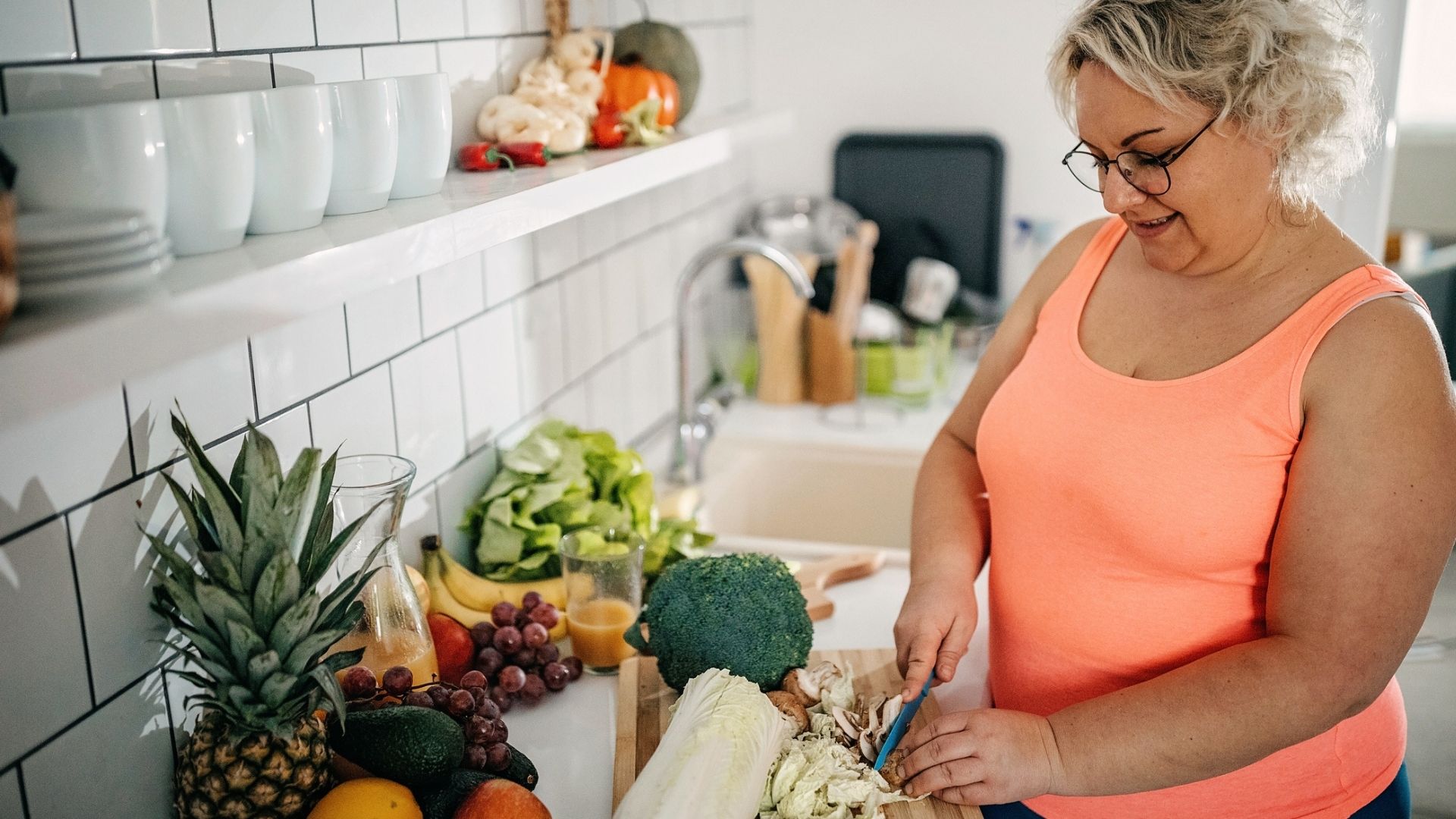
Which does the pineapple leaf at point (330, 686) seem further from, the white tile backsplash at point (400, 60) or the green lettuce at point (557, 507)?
the white tile backsplash at point (400, 60)

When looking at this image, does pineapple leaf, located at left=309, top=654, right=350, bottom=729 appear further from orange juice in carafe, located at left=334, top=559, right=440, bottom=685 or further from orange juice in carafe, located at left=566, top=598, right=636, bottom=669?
orange juice in carafe, located at left=566, top=598, right=636, bottom=669

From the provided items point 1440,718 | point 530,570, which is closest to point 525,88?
point 530,570

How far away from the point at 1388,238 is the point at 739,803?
263 centimetres

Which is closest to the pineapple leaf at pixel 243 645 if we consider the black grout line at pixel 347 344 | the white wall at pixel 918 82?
the black grout line at pixel 347 344

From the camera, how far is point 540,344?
1758 mm

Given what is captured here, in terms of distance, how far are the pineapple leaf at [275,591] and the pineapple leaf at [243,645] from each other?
0.04 ft

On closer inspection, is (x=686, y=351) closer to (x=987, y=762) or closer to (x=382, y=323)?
(x=382, y=323)

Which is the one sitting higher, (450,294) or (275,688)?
(450,294)

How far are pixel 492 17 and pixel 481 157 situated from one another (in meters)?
0.31

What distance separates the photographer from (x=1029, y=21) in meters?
2.53

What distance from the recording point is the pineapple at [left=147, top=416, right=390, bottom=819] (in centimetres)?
96

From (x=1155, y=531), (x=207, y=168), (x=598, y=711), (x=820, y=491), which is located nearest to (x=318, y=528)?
(x=207, y=168)

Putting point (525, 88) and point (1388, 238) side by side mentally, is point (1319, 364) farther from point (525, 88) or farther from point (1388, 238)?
point (1388, 238)

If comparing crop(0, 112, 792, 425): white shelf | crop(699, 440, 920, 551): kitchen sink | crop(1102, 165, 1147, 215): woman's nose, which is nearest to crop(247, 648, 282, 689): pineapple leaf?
crop(0, 112, 792, 425): white shelf
